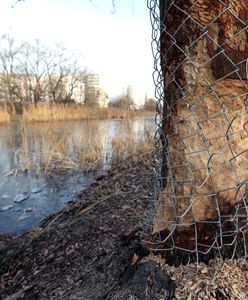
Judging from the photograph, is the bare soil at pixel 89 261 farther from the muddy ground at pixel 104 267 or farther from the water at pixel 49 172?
the water at pixel 49 172

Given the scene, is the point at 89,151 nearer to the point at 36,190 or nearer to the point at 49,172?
the point at 49,172

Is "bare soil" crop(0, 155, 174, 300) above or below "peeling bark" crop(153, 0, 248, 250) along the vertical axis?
below

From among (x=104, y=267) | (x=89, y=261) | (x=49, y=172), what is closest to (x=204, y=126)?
(x=104, y=267)

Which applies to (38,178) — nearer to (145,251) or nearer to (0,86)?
(145,251)

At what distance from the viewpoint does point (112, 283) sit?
1.34 m

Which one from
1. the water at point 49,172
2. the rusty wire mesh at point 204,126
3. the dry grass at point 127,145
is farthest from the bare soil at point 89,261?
the dry grass at point 127,145

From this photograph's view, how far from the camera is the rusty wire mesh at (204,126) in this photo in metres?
1.09

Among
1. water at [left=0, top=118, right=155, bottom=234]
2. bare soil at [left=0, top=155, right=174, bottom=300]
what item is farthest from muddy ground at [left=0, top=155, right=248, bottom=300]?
water at [left=0, top=118, right=155, bottom=234]

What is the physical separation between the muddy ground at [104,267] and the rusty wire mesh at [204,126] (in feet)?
0.30

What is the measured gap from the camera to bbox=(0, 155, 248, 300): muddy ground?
3.80 ft

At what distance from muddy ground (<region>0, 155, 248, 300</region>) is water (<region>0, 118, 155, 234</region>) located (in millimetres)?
1077

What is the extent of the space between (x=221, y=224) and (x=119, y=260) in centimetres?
54

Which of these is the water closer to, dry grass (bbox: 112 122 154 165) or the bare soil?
dry grass (bbox: 112 122 154 165)

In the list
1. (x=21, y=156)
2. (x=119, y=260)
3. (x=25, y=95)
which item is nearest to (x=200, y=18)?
(x=119, y=260)
